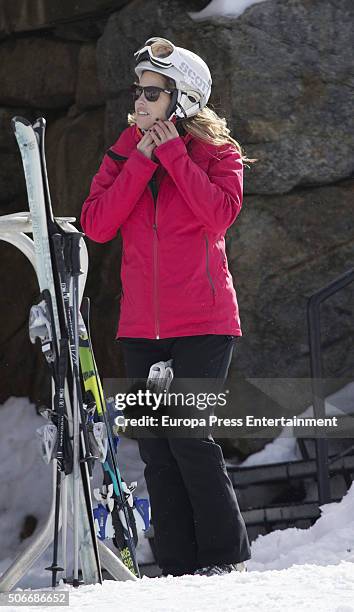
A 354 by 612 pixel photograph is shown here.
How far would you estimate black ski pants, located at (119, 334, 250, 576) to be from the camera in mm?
3703

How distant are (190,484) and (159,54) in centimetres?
142

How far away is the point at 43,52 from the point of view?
994 cm

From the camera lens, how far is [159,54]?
3.89 meters

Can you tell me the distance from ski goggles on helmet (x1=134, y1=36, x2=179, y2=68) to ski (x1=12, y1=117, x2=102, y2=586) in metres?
0.70

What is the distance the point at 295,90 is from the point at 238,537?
14.7 feet

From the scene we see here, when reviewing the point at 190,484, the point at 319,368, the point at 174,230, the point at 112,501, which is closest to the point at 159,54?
the point at 174,230

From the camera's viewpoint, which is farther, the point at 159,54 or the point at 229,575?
the point at 159,54

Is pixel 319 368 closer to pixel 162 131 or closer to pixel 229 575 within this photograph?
pixel 162 131

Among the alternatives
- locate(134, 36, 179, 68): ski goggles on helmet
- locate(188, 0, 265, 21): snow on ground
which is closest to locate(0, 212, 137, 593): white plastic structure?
locate(134, 36, 179, 68): ski goggles on helmet

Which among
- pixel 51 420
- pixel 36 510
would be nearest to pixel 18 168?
pixel 36 510

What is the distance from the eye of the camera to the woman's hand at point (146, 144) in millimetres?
3773

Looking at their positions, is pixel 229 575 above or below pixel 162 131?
below

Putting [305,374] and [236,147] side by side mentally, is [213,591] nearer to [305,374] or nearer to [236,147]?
[236,147]

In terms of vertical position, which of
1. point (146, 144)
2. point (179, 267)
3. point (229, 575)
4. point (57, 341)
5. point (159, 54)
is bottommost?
point (229, 575)
